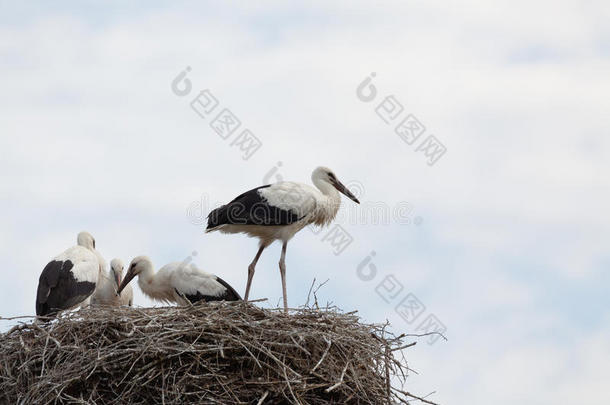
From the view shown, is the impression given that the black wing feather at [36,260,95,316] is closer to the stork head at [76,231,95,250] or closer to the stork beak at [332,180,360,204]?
the stork head at [76,231,95,250]

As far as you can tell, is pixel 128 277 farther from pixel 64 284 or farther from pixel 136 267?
pixel 64 284

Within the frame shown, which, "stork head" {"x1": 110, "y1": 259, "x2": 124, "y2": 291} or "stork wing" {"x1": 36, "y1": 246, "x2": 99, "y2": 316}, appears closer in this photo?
"stork wing" {"x1": 36, "y1": 246, "x2": 99, "y2": 316}

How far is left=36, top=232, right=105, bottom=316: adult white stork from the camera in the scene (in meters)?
8.80

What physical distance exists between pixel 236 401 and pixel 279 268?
3137 mm

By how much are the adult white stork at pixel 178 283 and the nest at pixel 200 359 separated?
54.1 inches

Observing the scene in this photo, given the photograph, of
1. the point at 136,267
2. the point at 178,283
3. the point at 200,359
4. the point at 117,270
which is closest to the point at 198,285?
the point at 178,283

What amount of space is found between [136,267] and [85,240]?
94cm

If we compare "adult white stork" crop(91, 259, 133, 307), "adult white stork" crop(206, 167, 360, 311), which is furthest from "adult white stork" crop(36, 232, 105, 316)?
"adult white stork" crop(206, 167, 360, 311)

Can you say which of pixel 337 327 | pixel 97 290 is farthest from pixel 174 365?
pixel 97 290

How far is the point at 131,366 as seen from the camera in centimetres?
684

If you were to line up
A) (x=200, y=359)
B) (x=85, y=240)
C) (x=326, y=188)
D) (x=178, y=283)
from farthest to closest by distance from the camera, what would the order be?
(x=85, y=240)
(x=326, y=188)
(x=178, y=283)
(x=200, y=359)

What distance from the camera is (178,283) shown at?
895 cm

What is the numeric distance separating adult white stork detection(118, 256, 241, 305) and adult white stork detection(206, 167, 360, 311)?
51 centimetres

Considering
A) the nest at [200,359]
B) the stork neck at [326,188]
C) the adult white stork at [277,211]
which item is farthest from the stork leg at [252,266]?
the nest at [200,359]
